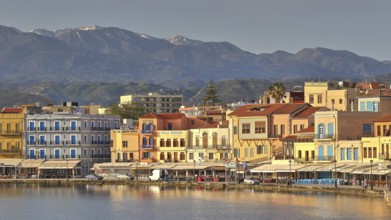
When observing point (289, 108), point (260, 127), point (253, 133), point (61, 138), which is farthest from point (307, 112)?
point (61, 138)

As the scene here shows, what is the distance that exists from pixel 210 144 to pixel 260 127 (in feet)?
31.1

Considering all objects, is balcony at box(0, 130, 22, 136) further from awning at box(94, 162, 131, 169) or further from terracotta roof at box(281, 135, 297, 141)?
terracotta roof at box(281, 135, 297, 141)

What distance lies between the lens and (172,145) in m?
134

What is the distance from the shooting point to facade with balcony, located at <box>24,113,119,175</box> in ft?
463

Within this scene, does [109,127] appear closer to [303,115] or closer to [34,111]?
[34,111]

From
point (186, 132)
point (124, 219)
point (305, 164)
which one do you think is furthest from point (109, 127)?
point (124, 219)

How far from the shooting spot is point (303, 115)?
121 meters

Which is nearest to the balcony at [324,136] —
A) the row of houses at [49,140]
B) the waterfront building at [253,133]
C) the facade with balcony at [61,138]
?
the waterfront building at [253,133]

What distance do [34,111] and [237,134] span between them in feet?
104

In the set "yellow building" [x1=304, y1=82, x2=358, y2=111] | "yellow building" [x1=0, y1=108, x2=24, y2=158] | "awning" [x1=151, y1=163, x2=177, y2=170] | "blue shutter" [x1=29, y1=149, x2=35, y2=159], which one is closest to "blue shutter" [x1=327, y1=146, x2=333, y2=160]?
"yellow building" [x1=304, y1=82, x2=358, y2=111]

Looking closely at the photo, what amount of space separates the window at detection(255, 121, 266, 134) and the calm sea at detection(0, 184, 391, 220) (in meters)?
10.0

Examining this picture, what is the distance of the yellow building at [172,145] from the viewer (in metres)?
133

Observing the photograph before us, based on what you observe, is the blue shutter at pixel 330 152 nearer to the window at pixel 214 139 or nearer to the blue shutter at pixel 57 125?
the window at pixel 214 139

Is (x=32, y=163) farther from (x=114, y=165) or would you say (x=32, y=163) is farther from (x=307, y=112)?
(x=307, y=112)
